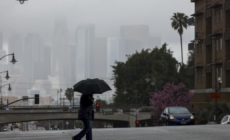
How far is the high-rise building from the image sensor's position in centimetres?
7919

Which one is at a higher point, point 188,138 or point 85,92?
point 85,92

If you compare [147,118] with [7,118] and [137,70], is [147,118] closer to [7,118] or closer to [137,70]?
[137,70]

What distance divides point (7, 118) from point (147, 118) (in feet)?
83.9

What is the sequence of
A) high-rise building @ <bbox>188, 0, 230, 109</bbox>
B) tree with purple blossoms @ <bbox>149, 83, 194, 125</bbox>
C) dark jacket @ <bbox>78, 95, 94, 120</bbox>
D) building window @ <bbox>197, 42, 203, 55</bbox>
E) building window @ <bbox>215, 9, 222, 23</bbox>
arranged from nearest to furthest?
dark jacket @ <bbox>78, 95, 94, 120</bbox> < high-rise building @ <bbox>188, 0, 230, 109</bbox> < building window @ <bbox>215, 9, 222, 23</bbox> < building window @ <bbox>197, 42, 203, 55</bbox> < tree with purple blossoms @ <bbox>149, 83, 194, 125</bbox>

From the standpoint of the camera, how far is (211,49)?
85.8m

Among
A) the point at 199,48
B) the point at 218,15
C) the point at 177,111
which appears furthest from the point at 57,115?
the point at 177,111

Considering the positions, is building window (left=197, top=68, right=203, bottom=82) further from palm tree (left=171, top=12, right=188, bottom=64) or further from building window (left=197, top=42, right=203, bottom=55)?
palm tree (left=171, top=12, right=188, bottom=64)

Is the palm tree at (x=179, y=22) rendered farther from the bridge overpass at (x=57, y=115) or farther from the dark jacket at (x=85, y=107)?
the dark jacket at (x=85, y=107)

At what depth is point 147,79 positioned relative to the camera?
11562 cm

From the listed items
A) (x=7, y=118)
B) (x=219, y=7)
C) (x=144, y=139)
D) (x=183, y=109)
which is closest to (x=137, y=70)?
(x=7, y=118)

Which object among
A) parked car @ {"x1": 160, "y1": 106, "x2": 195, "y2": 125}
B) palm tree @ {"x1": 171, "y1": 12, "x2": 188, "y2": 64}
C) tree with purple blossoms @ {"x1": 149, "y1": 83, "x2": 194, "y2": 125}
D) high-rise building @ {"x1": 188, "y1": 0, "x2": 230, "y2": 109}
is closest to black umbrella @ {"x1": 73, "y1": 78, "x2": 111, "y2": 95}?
parked car @ {"x1": 160, "y1": 106, "x2": 195, "y2": 125}

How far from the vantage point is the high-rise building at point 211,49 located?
7919 centimetres

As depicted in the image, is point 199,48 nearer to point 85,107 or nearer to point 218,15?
point 218,15

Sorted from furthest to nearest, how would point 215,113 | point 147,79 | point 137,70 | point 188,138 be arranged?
point 137,70, point 147,79, point 215,113, point 188,138
